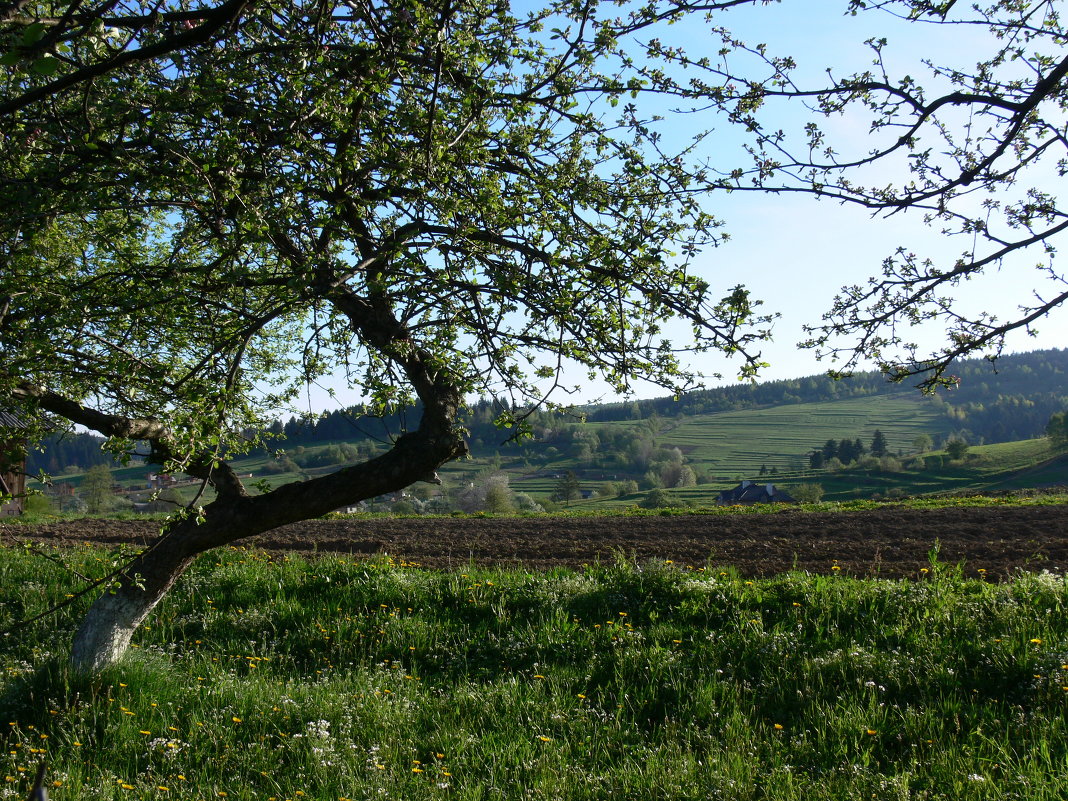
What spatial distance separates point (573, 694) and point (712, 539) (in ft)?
35.9

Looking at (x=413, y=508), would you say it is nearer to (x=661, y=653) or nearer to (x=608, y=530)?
(x=608, y=530)

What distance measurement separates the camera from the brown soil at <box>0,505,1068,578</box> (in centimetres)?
1187

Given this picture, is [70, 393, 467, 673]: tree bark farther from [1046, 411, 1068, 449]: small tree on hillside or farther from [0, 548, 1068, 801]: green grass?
[1046, 411, 1068, 449]: small tree on hillside

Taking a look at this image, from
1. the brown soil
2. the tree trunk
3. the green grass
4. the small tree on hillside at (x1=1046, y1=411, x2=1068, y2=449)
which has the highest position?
the tree trunk

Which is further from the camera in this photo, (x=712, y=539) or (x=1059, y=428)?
(x=1059, y=428)

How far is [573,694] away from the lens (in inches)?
213

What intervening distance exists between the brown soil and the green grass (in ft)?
10.3

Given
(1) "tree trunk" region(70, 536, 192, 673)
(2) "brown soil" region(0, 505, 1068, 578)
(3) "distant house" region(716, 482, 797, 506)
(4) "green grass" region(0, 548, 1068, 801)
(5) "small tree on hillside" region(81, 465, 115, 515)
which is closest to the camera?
(4) "green grass" region(0, 548, 1068, 801)

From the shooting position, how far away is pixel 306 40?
170 inches

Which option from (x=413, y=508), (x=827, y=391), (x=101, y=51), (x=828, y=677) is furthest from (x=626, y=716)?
(x=827, y=391)

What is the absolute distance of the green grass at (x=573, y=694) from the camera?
4.08m

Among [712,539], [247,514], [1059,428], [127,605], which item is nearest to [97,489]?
[712,539]

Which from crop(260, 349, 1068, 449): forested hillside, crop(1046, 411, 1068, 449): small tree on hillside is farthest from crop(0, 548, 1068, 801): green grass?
crop(260, 349, 1068, 449): forested hillside

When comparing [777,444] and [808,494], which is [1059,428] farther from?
[777,444]
